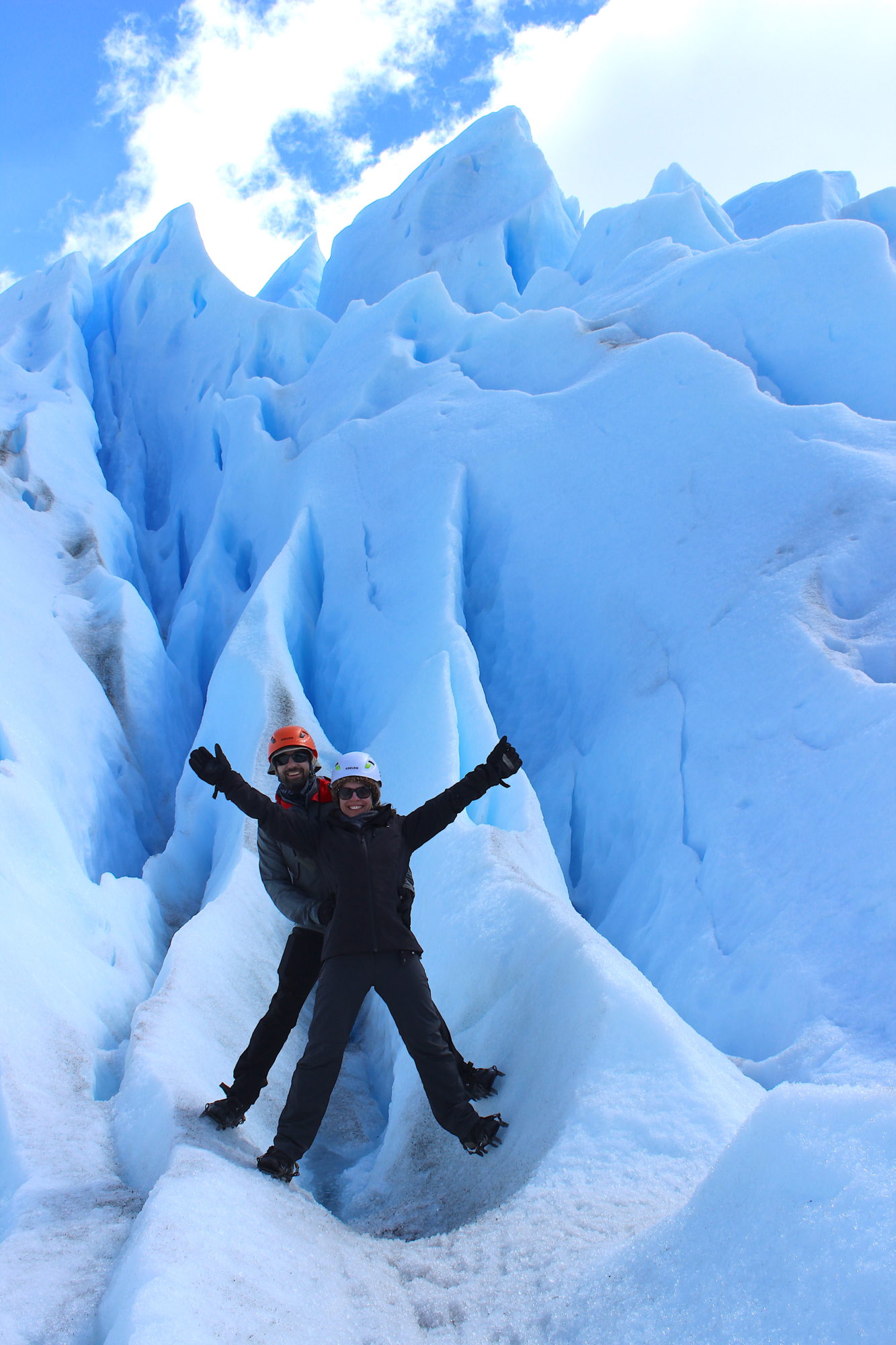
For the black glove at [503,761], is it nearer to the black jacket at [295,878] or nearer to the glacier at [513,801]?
the black jacket at [295,878]

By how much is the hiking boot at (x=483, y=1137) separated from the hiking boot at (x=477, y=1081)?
0.19 meters

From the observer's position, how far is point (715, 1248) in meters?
1.74

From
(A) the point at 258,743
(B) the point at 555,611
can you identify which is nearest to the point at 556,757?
(B) the point at 555,611

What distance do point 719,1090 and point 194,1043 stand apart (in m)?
2.06

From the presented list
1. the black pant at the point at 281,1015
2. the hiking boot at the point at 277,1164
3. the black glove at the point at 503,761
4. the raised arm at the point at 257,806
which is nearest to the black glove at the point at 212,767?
the raised arm at the point at 257,806

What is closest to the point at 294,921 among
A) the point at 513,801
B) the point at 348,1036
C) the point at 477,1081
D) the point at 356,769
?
the point at 348,1036

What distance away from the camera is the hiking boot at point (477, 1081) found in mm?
3002

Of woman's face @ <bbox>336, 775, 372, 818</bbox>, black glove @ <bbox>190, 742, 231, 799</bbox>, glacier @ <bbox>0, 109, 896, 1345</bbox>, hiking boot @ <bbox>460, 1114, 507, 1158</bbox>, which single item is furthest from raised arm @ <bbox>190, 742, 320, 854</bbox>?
hiking boot @ <bbox>460, 1114, 507, 1158</bbox>

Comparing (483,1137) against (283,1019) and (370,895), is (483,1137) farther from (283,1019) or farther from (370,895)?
(370,895)

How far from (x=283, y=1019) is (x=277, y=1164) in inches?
17.4

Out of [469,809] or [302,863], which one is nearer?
[302,863]

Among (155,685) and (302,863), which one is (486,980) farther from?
(155,685)

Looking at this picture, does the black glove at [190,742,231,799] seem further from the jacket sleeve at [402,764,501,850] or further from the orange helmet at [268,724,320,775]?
the jacket sleeve at [402,764,501,850]

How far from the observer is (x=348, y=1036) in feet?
8.46
